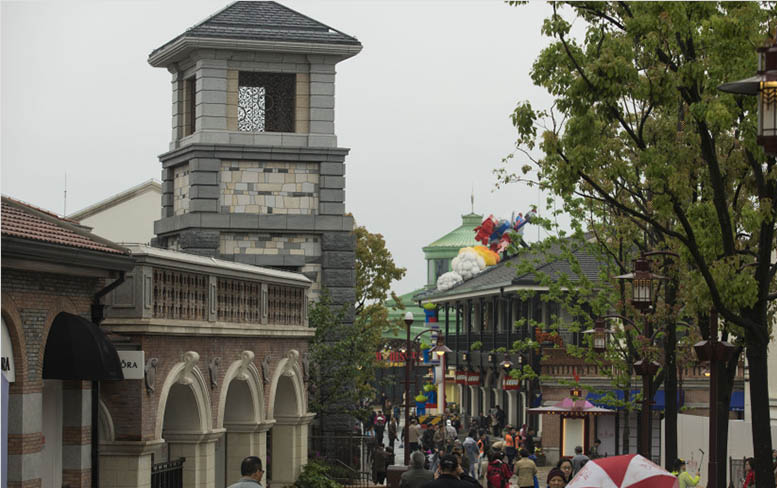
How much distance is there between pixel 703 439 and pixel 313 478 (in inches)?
399

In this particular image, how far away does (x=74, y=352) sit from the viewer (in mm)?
17656

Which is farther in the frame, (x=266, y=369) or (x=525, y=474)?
(x=525, y=474)

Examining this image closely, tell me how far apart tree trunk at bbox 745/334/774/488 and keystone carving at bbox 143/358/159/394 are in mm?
8187

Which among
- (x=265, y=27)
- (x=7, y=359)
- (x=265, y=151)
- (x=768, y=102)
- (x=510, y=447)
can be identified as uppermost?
(x=265, y=27)

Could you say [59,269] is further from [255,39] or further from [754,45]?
[255,39]

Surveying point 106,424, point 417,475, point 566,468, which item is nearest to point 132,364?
point 106,424

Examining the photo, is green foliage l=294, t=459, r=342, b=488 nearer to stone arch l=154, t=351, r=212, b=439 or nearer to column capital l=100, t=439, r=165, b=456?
stone arch l=154, t=351, r=212, b=439

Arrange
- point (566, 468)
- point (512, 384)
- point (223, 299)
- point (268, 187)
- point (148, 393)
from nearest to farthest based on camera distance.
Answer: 1. point (148, 393)
2. point (566, 468)
3. point (223, 299)
4. point (268, 187)
5. point (512, 384)

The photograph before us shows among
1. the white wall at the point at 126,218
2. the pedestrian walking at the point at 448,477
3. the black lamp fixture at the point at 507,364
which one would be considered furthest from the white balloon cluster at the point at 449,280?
the pedestrian walking at the point at 448,477

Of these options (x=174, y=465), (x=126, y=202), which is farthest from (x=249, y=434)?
(x=126, y=202)

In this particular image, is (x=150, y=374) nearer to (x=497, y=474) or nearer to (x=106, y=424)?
(x=106, y=424)

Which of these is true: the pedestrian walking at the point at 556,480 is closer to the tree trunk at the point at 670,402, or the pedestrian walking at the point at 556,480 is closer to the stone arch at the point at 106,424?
the stone arch at the point at 106,424

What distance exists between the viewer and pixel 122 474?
20.0m

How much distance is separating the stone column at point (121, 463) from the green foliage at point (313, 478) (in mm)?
10137
